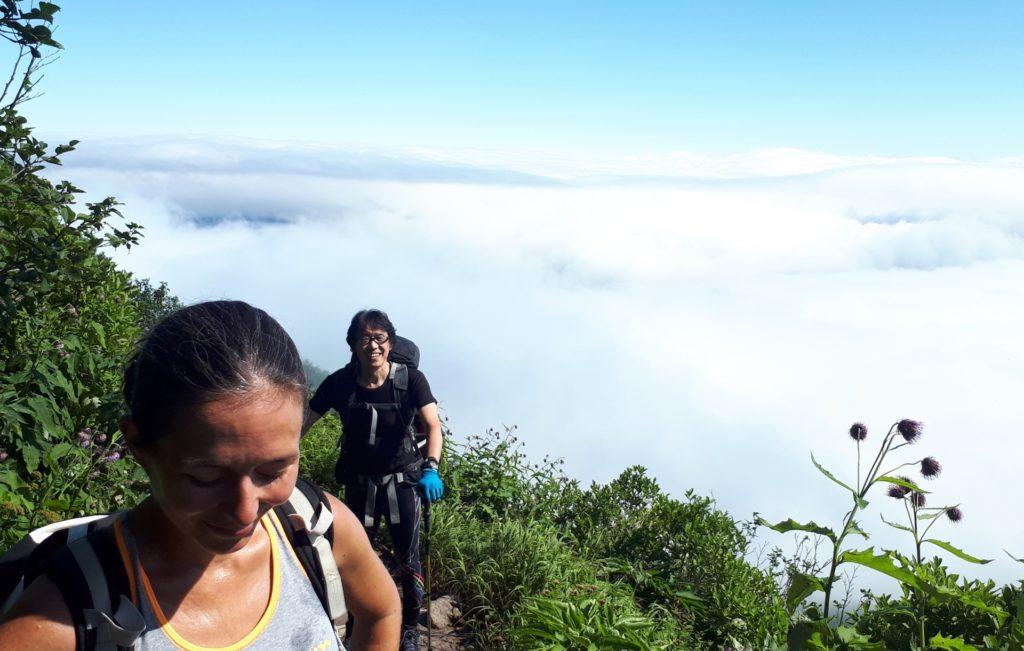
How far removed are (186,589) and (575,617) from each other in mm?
2775

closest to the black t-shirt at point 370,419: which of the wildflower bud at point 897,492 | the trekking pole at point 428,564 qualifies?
the trekking pole at point 428,564

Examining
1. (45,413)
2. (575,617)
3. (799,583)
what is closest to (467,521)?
(575,617)

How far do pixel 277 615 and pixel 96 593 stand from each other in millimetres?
385

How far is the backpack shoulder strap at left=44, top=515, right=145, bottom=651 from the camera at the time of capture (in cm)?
139

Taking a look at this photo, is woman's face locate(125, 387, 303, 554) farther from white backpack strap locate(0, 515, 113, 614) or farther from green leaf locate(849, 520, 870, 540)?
green leaf locate(849, 520, 870, 540)

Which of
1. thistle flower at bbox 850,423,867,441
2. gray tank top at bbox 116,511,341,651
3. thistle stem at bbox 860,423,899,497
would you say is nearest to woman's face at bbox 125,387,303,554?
gray tank top at bbox 116,511,341,651

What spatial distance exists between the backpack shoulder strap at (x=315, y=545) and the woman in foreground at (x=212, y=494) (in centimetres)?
2

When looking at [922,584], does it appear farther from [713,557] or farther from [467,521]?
[467,521]

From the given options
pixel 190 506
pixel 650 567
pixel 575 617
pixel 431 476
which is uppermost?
pixel 190 506

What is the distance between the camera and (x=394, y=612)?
2053 mm

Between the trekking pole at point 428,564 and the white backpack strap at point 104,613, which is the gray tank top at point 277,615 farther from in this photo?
the trekking pole at point 428,564

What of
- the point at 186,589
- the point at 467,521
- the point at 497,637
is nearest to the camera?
the point at 186,589

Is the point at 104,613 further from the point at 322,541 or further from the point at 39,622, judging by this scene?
the point at 322,541

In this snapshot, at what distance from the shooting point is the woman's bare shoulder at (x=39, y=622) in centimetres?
133
